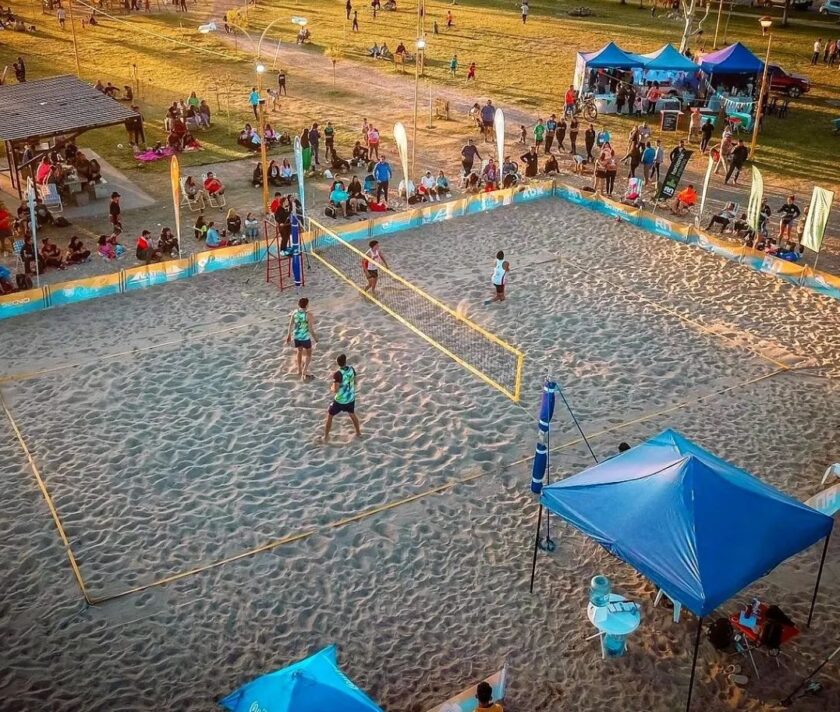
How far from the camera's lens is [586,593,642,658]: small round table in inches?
326

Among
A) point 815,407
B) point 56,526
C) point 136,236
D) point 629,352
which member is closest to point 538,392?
point 629,352

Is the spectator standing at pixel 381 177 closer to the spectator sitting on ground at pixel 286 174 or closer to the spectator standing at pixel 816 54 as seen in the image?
the spectator sitting on ground at pixel 286 174

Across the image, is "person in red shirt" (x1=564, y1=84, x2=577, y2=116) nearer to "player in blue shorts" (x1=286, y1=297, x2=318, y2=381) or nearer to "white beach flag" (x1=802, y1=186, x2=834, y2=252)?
"white beach flag" (x1=802, y1=186, x2=834, y2=252)

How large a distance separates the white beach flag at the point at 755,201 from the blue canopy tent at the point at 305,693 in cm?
1382

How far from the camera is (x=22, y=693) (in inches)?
314

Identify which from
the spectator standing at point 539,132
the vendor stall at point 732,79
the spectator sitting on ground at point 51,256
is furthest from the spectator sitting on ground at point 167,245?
the vendor stall at point 732,79

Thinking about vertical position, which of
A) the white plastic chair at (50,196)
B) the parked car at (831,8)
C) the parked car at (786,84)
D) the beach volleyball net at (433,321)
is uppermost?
the parked car at (831,8)

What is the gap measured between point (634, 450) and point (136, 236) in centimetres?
1275

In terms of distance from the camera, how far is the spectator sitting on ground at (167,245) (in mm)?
17172

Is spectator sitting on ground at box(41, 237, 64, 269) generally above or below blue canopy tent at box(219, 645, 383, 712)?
below

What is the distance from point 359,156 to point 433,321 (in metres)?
9.42

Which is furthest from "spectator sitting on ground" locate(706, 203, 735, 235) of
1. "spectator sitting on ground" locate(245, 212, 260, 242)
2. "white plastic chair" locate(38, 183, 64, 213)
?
"white plastic chair" locate(38, 183, 64, 213)

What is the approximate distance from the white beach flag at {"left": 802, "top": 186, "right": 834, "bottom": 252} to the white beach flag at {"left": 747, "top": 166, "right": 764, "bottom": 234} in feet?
4.21

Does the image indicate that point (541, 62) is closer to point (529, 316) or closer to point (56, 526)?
point (529, 316)
